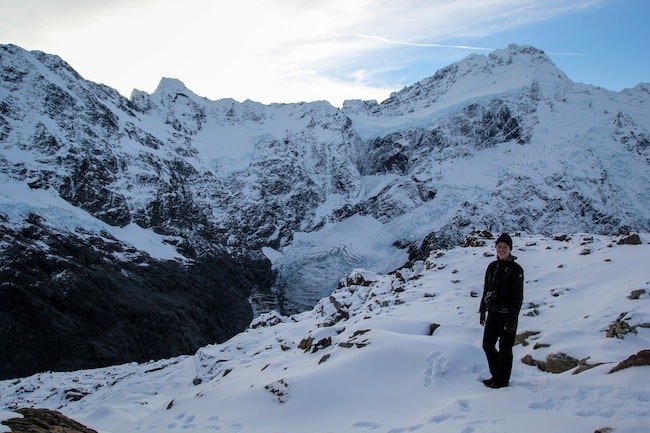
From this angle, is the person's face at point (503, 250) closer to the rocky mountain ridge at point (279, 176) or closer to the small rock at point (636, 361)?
the small rock at point (636, 361)

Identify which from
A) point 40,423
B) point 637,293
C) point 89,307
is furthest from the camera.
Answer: point 89,307

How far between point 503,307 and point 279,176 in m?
115

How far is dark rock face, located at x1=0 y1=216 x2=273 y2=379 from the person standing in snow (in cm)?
5824

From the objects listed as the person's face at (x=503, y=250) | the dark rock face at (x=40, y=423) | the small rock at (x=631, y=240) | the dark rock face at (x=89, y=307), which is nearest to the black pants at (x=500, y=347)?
the person's face at (x=503, y=250)

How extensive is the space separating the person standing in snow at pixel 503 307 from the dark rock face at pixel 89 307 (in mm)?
58240

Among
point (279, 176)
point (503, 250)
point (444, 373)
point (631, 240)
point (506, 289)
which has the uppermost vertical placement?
point (279, 176)

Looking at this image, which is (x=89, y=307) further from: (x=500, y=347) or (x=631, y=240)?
(x=500, y=347)

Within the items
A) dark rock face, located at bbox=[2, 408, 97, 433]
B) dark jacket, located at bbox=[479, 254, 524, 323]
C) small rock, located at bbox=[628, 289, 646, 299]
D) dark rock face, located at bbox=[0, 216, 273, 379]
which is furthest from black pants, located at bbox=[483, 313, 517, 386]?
dark rock face, located at bbox=[0, 216, 273, 379]

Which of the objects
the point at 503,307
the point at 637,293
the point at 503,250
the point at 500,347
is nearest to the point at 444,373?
the point at 500,347

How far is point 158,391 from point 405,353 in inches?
681

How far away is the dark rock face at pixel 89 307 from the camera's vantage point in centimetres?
5688

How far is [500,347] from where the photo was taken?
26.3 ft

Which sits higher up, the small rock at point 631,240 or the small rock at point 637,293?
the small rock at point 631,240

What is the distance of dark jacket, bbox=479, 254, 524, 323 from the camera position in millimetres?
7891
